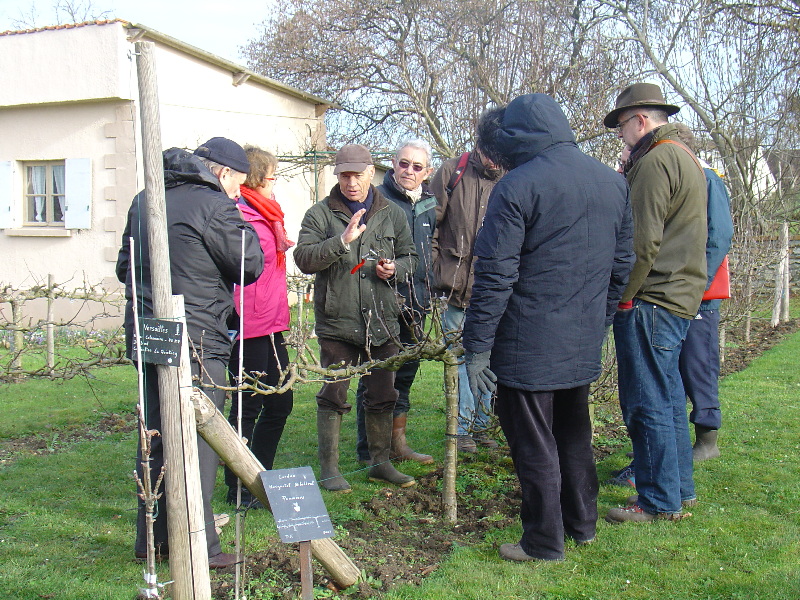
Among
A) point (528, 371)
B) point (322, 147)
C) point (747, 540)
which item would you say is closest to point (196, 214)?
point (528, 371)

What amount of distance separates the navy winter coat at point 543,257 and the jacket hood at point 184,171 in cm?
123

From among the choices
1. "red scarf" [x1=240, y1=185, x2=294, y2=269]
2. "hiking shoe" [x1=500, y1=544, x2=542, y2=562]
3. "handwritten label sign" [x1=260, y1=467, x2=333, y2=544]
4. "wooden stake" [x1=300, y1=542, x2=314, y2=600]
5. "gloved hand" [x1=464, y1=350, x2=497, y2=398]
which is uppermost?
"red scarf" [x1=240, y1=185, x2=294, y2=269]

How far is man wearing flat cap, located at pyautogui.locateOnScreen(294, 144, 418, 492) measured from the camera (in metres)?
4.64

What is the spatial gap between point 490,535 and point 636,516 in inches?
30.1

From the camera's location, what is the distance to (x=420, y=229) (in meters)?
5.38

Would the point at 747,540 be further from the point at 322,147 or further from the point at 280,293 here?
the point at 322,147

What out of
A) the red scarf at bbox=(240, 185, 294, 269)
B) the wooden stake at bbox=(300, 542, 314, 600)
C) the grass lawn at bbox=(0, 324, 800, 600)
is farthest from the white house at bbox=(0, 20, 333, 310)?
the wooden stake at bbox=(300, 542, 314, 600)

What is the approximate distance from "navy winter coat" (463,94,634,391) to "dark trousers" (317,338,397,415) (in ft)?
4.60

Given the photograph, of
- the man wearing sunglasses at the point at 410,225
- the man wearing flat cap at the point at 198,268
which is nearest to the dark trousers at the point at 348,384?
the man wearing sunglasses at the point at 410,225

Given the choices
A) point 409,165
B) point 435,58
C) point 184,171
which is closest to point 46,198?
point 435,58

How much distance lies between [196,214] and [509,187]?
135 cm

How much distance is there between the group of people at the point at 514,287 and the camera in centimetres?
335

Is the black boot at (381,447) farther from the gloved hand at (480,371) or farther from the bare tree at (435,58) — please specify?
the bare tree at (435,58)

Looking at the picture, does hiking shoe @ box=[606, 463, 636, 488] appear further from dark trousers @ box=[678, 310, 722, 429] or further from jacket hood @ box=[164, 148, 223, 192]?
jacket hood @ box=[164, 148, 223, 192]
